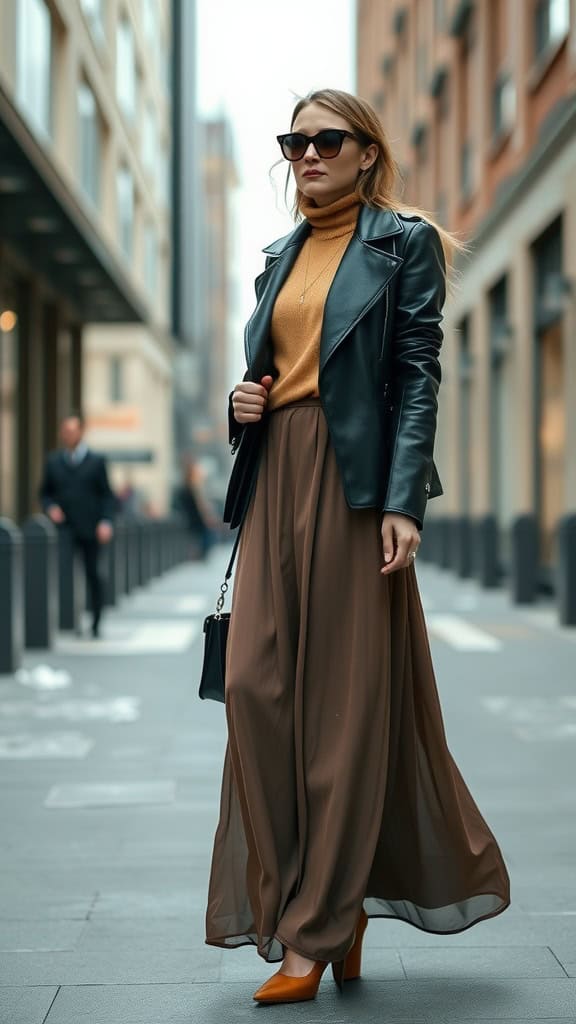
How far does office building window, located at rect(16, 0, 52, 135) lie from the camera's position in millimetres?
18531

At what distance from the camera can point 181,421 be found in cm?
8369

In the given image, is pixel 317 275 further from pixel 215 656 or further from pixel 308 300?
pixel 215 656

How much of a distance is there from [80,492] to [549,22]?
10234 millimetres

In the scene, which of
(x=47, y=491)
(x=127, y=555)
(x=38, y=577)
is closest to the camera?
(x=38, y=577)

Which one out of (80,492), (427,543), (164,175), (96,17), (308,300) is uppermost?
(164,175)

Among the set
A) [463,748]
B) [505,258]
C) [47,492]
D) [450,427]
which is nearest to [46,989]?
[463,748]

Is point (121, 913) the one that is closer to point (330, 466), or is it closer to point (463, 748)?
point (330, 466)

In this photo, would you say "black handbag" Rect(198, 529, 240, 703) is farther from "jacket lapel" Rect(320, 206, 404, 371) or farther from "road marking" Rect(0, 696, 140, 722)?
"road marking" Rect(0, 696, 140, 722)

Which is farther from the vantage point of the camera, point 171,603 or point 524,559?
point 171,603

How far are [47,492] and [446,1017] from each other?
10093 millimetres

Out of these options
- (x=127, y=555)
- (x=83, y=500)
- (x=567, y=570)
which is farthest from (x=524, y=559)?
(x=83, y=500)

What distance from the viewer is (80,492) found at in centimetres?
1279

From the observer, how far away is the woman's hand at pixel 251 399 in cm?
342

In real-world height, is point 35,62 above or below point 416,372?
above
